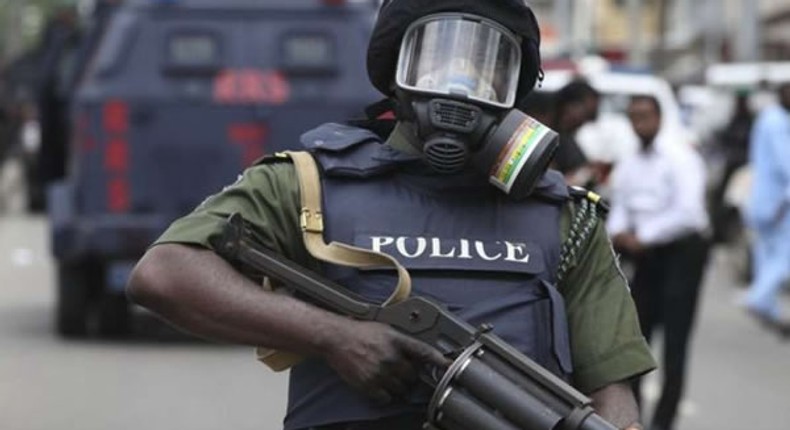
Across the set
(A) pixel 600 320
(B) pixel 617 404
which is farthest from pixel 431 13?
(B) pixel 617 404

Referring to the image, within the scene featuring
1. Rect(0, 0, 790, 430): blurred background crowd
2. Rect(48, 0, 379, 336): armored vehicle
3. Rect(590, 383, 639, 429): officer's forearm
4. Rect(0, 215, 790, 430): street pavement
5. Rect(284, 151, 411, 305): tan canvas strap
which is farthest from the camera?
Rect(48, 0, 379, 336): armored vehicle

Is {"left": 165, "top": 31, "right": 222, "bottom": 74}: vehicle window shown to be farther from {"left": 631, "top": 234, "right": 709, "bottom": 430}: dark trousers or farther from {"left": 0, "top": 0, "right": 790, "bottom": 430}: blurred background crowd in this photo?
{"left": 631, "top": 234, "right": 709, "bottom": 430}: dark trousers

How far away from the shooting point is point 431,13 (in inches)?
127

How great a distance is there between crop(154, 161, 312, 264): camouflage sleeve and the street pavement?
21.5 ft

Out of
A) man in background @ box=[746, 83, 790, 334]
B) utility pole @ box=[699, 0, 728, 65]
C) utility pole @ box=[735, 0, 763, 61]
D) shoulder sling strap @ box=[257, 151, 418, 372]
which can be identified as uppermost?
shoulder sling strap @ box=[257, 151, 418, 372]

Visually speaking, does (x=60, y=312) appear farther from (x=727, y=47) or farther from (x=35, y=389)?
(x=727, y=47)

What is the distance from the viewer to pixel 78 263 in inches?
519

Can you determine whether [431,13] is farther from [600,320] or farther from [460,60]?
[600,320]

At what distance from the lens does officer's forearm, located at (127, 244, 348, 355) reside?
3062 mm

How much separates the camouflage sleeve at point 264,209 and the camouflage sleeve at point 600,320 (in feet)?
1.45

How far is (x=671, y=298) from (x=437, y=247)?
637 centimetres

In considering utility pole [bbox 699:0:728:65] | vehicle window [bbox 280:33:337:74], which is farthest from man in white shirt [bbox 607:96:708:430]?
utility pole [bbox 699:0:728:65]

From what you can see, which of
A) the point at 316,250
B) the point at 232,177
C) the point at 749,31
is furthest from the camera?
the point at 749,31

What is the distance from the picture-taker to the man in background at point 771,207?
12.4 meters
